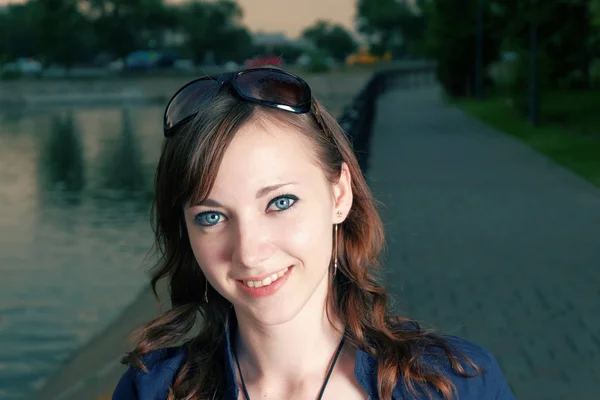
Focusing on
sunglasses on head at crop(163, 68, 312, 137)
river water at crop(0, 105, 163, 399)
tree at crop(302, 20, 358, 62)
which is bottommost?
tree at crop(302, 20, 358, 62)

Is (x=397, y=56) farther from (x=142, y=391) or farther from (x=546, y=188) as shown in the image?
(x=142, y=391)

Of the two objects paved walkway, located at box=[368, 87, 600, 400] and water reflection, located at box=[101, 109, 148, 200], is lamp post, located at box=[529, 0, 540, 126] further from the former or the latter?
water reflection, located at box=[101, 109, 148, 200]

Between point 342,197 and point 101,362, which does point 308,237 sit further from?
point 101,362

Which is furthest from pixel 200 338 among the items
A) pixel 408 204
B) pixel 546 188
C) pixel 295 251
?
pixel 546 188

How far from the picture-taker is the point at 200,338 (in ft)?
7.79

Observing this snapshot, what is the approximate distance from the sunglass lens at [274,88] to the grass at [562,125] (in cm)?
1273

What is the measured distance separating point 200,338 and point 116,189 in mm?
15018

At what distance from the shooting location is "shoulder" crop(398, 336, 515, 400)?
6.82 feet

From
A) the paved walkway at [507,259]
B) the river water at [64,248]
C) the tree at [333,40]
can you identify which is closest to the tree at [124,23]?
the tree at [333,40]

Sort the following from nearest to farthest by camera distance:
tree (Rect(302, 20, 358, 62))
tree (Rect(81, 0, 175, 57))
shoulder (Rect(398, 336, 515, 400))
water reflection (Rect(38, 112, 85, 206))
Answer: shoulder (Rect(398, 336, 515, 400)) → water reflection (Rect(38, 112, 85, 206)) → tree (Rect(81, 0, 175, 57)) → tree (Rect(302, 20, 358, 62))

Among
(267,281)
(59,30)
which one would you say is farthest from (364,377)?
(59,30)

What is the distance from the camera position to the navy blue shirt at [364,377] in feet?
6.86

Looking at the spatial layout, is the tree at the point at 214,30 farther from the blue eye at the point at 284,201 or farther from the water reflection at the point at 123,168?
the blue eye at the point at 284,201

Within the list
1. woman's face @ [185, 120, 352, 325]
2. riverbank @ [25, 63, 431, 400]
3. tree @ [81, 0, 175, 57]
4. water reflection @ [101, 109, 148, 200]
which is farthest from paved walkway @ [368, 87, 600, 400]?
tree @ [81, 0, 175, 57]
